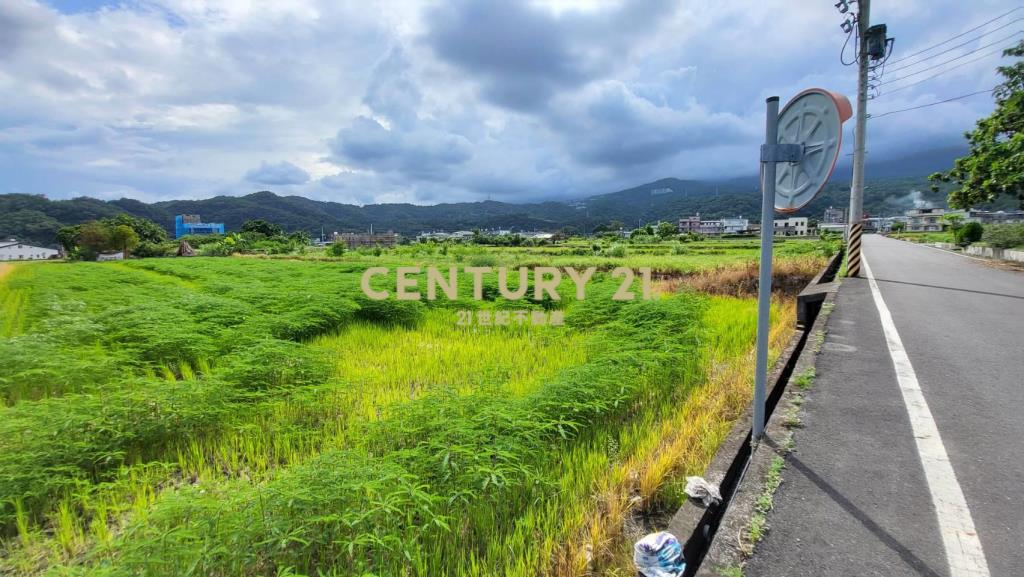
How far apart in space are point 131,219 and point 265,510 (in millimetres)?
87629

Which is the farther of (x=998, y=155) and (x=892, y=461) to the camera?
(x=998, y=155)

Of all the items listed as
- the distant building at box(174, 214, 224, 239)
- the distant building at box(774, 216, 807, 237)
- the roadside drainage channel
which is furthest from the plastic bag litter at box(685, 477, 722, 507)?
the distant building at box(174, 214, 224, 239)

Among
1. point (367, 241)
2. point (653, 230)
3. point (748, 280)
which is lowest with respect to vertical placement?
point (748, 280)

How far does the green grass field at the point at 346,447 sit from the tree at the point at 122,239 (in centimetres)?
5857

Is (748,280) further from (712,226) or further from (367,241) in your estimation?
(712,226)

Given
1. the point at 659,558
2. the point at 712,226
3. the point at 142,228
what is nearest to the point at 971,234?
the point at 659,558

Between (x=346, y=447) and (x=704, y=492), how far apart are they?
9.46 ft

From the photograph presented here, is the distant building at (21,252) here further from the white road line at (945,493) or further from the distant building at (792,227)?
the distant building at (792,227)

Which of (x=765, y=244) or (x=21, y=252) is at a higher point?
(x=21, y=252)

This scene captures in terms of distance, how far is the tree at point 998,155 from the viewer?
12.0m

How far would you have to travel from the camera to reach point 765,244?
109 inches

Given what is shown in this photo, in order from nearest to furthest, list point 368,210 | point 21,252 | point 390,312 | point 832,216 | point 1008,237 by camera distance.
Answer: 1. point 390,312
2. point 1008,237
3. point 21,252
4. point 832,216
5. point 368,210

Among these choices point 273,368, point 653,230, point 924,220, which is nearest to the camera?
point 273,368

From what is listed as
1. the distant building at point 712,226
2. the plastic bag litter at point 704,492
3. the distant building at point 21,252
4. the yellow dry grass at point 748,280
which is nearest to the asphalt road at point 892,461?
the plastic bag litter at point 704,492
